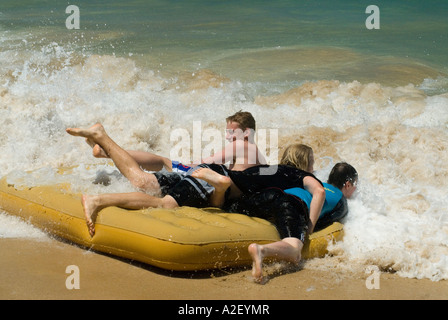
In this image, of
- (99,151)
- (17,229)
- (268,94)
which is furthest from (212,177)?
(268,94)

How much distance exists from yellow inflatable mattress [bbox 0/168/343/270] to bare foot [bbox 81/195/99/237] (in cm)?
4

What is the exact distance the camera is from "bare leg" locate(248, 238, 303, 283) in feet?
13.0

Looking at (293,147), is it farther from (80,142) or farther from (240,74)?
(240,74)

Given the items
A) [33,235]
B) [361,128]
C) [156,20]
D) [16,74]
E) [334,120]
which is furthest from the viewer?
[156,20]

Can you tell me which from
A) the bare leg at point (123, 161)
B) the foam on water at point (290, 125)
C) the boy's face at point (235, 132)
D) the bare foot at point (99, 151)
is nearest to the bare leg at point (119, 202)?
the bare leg at point (123, 161)

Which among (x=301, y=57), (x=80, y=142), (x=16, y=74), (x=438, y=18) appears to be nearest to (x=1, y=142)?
(x=80, y=142)

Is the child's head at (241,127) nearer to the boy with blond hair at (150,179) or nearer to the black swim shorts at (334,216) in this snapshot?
the boy with blond hair at (150,179)

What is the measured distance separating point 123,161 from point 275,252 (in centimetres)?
148

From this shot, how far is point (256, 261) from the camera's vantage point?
13.0 feet

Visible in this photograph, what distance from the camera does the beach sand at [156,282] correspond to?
3.74 m

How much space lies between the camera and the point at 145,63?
11.9 m

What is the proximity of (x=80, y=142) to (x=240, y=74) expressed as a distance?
5.07m

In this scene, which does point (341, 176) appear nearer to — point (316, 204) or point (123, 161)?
point (316, 204)

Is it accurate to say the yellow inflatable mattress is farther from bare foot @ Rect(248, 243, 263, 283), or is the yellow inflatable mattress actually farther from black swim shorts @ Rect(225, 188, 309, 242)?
bare foot @ Rect(248, 243, 263, 283)
